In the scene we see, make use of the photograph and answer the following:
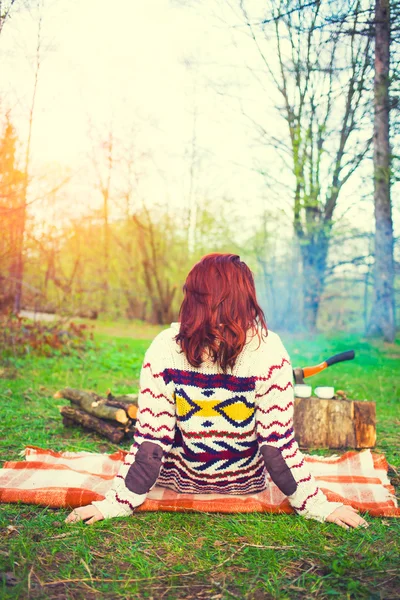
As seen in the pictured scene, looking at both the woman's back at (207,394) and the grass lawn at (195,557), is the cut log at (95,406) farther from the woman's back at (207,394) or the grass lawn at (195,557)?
the woman's back at (207,394)

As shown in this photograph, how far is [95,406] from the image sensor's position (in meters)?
4.01

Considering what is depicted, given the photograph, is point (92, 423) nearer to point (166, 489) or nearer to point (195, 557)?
point (166, 489)

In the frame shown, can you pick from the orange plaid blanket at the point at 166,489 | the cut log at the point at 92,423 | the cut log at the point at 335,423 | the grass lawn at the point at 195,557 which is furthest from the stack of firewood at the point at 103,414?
the grass lawn at the point at 195,557

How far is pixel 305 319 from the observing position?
11.8m

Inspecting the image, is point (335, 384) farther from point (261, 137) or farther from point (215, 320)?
point (261, 137)

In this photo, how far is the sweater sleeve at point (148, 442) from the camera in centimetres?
223

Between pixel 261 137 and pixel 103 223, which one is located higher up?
pixel 261 137

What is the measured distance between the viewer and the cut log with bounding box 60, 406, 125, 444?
12.7 ft

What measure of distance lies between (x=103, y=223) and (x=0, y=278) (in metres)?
11.0

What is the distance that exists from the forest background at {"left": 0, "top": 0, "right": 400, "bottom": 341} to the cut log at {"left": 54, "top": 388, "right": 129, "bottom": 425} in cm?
185

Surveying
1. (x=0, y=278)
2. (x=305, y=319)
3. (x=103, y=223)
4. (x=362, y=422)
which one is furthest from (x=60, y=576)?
(x=103, y=223)

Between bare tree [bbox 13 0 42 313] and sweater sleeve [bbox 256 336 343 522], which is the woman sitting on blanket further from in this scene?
bare tree [bbox 13 0 42 313]

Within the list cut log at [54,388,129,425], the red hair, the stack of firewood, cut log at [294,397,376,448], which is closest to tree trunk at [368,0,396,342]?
cut log at [294,397,376,448]

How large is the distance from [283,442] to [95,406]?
219 cm
